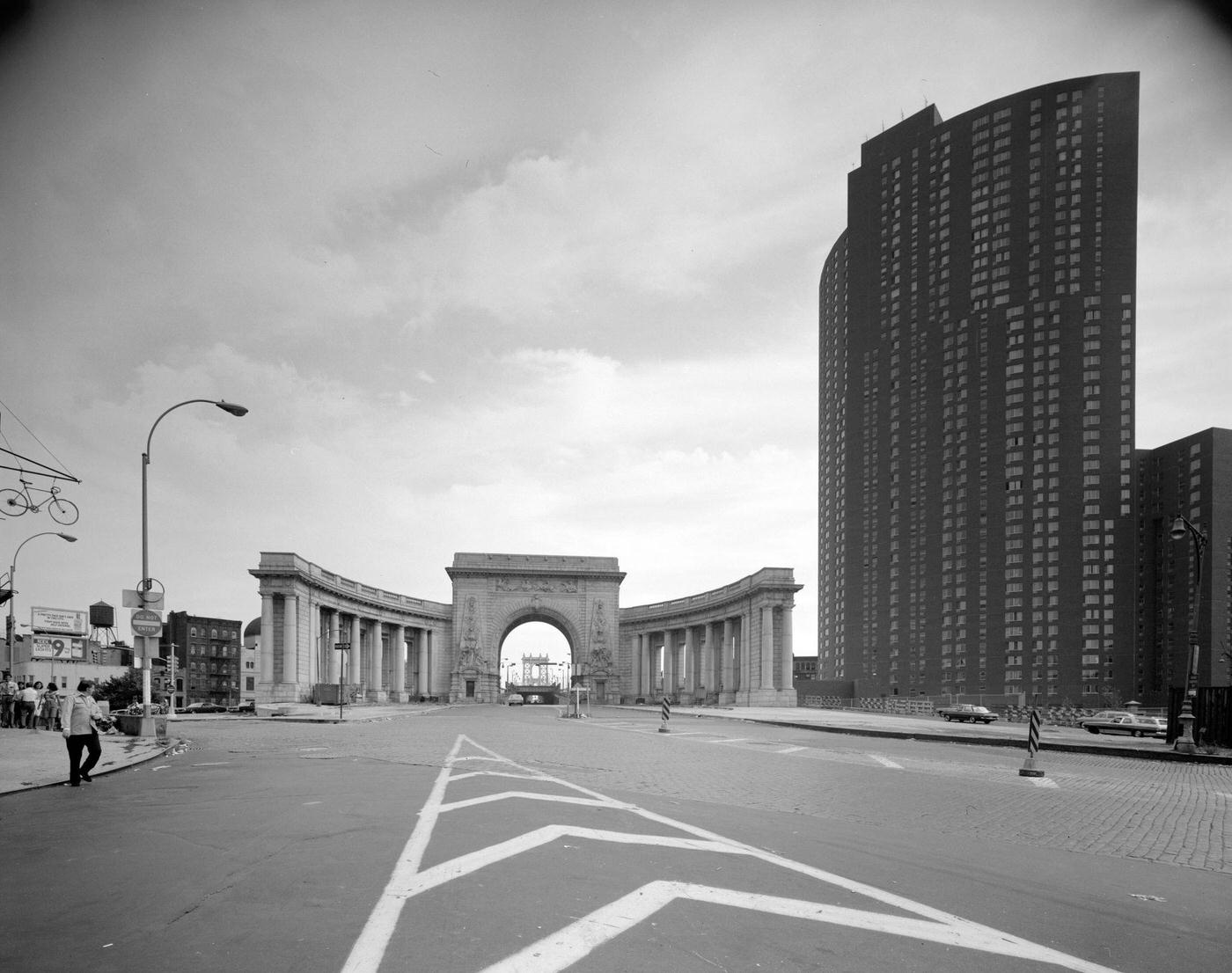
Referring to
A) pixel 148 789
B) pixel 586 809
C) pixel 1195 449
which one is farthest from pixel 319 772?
pixel 1195 449

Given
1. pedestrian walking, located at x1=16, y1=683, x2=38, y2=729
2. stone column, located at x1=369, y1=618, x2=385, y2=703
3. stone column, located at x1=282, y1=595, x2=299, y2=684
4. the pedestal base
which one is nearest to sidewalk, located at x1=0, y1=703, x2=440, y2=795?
pedestrian walking, located at x1=16, y1=683, x2=38, y2=729

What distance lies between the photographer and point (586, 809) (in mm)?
11023

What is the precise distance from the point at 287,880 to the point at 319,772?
9666 mm

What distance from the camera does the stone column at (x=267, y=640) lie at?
68.5 metres

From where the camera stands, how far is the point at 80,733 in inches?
574

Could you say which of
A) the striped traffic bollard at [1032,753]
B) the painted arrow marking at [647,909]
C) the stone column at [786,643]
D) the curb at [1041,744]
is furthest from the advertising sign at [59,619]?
the painted arrow marking at [647,909]

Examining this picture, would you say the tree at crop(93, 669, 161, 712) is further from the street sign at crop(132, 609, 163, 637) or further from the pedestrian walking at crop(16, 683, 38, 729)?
the street sign at crop(132, 609, 163, 637)

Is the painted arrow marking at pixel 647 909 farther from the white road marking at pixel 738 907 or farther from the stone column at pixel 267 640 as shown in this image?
the stone column at pixel 267 640

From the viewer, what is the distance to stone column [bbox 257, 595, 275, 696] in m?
68.5

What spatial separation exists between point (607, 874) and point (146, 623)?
23.5 m

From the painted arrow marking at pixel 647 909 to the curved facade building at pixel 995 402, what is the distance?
408 ft

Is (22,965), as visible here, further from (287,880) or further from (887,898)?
(887,898)

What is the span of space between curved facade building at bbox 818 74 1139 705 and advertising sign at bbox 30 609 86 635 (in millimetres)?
106864

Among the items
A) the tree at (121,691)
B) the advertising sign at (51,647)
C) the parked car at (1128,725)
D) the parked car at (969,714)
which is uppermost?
the advertising sign at (51,647)
